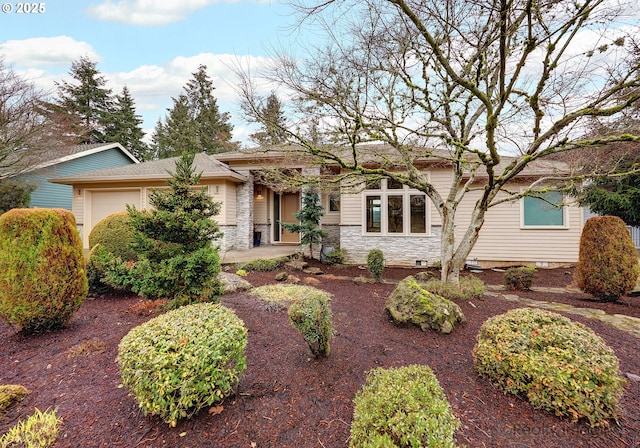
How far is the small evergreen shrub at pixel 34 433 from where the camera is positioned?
68.1 inches

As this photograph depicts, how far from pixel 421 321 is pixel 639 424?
6.13 ft

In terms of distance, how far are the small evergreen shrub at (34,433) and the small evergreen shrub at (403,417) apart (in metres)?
1.97

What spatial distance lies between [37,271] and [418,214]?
28.9ft

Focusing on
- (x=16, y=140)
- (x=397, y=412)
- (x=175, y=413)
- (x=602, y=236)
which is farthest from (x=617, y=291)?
(x=16, y=140)

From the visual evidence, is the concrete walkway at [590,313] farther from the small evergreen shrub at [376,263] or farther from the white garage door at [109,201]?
the white garage door at [109,201]

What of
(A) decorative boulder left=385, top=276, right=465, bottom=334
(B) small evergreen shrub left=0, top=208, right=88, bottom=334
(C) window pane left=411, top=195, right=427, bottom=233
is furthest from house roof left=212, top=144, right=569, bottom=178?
(B) small evergreen shrub left=0, top=208, right=88, bottom=334

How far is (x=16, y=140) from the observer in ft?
34.7

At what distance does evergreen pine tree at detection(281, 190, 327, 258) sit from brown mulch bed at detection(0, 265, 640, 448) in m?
4.77

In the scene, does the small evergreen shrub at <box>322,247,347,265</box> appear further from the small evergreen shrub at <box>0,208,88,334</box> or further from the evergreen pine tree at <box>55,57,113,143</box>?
the evergreen pine tree at <box>55,57,113,143</box>

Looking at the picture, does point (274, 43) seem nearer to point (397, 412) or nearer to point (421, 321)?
point (421, 321)

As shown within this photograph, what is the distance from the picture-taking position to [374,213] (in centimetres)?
921

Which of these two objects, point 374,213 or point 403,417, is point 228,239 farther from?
point 403,417

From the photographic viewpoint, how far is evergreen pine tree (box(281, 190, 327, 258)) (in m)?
8.75

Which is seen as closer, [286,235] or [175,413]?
[175,413]
